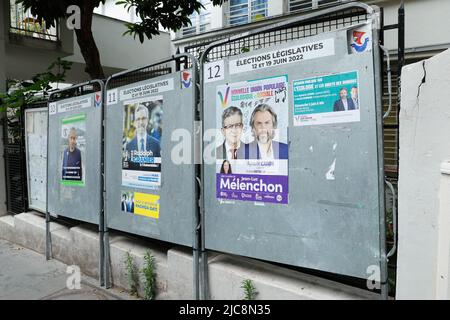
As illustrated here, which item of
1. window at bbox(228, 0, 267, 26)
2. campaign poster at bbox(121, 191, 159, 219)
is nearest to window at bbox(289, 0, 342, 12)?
window at bbox(228, 0, 267, 26)

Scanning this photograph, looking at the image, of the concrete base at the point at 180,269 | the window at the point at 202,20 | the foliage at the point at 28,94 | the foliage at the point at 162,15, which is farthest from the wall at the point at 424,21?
the foliage at the point at 28,94

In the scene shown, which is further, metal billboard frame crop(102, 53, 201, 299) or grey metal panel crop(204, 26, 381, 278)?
metal billboard frame crop(102, 53, 201, 299)

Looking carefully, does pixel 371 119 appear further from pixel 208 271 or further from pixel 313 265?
pixel 208 271

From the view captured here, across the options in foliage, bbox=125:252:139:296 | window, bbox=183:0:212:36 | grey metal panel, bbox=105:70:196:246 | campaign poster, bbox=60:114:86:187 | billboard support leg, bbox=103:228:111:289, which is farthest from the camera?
window, bbox=183:0:212:36

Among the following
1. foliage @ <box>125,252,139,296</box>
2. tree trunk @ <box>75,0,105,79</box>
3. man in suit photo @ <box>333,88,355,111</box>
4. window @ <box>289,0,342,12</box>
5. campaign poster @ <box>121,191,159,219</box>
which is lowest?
foliage @ <box>125,252,139,296</box>

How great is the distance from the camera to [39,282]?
172 inches

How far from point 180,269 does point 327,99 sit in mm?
1994

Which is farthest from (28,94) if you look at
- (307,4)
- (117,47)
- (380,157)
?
(307,4)

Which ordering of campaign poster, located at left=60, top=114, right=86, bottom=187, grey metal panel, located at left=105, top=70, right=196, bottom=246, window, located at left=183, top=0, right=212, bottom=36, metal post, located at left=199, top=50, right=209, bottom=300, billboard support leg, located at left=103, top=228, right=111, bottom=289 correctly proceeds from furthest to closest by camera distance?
window, located at left=183, top=0, right=212, bottom=36, campaign poster, located at left=60, top=114, right=86, bottom=187, billboard support leg, located at left=103, top=228, right=111, bottom=289, grey metal panel, located at left=105, top=70, right=196, bottom=246, metal post, located at left=199, top=50, right=209, bottom=300

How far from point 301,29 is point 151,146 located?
67.0 inches

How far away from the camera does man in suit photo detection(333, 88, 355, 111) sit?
234 centimetres

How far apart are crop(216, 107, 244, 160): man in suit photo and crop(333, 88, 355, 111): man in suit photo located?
0.78 m

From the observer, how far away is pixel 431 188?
215 centimetres

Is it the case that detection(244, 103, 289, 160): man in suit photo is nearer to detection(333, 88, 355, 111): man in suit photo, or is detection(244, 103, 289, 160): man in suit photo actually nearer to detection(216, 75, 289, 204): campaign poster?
detection(216, 75, 289, 204): campaign poster
